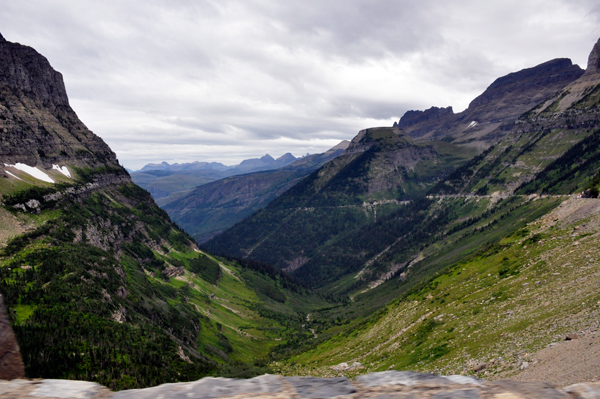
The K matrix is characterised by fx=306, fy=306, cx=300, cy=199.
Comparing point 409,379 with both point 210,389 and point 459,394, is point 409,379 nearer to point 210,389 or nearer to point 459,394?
point 459,394

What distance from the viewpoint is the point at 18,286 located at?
2530 inches

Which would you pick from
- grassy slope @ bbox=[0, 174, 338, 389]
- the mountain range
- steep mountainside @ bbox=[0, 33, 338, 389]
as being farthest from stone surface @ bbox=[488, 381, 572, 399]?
steep mountainside @ bbox=[0, 33, 338, 389]

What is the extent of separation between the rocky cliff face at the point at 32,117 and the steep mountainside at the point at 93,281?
0.66 metres

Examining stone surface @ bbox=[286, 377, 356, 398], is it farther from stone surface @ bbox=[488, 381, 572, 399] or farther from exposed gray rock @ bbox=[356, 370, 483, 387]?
stone surface @ bbox=[488, 381, 572, 399]

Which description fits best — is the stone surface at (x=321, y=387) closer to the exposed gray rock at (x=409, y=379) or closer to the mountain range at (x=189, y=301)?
the exposed gray rock at (x=409, y=379)

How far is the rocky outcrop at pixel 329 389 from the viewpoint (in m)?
9.44

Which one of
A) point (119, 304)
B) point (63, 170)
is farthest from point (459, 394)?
point (63, 170)

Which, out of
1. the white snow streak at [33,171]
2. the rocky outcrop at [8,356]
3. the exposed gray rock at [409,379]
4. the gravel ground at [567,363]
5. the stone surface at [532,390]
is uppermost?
the white snow streak at [33,171]

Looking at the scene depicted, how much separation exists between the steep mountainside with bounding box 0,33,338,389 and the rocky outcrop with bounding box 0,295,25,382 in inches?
98.8

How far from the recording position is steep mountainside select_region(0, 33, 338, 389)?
53.4 metres

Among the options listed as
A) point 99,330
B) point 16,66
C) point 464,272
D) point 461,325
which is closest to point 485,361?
point 461,325

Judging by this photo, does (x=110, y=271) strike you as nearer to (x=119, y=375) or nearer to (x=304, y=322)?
(x=119, y=375)

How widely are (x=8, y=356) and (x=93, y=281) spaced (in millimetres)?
83451

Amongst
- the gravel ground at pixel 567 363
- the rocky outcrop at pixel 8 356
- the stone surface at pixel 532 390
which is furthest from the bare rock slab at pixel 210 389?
the gravel ground at pixel 567 363
